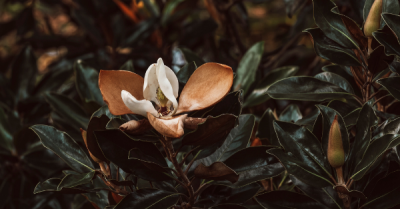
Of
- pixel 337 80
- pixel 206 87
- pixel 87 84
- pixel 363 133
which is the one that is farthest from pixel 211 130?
pixel 87 84

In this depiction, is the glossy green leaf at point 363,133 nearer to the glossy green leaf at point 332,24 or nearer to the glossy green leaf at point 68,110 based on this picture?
the glossy green leaf at point 332,24

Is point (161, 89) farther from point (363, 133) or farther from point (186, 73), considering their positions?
point (363, 133)

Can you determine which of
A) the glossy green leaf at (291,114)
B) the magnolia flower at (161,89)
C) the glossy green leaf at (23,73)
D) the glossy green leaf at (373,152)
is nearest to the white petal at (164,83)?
the magnolia flower at (161,89)

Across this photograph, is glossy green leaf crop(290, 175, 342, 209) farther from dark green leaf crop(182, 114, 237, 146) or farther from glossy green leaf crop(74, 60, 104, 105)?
glossy green leaf crop(74, 60, 104, 105)

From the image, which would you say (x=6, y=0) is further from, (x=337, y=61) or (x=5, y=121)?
(x=337, y=61)

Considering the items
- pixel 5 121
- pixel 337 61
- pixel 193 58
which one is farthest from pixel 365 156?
pixel 5 121
